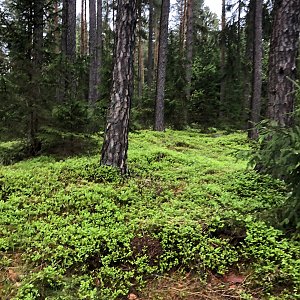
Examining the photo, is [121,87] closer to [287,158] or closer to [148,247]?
[148,247]

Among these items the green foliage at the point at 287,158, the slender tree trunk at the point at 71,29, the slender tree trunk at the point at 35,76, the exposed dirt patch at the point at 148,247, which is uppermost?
the slender tree trunk at the point at 71,29

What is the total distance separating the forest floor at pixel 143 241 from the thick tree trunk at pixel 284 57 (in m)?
1.31

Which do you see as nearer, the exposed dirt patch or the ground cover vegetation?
the ground cover vegetation

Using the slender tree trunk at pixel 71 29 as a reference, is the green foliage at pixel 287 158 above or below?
below

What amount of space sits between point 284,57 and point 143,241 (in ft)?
13.1

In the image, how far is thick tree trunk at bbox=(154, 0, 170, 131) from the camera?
12766mm

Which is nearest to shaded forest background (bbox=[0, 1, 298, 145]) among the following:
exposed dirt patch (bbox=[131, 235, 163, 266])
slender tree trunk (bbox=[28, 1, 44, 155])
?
slender tree trunk (bbox=[28, 1, 44, 155])

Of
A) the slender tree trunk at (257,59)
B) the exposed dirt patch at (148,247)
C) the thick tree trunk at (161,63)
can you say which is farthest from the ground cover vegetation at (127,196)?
the slender tree trunk at (257,59)

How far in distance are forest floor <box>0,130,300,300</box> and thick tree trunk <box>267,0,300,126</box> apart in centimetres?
131

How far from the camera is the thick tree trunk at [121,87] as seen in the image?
5.46m

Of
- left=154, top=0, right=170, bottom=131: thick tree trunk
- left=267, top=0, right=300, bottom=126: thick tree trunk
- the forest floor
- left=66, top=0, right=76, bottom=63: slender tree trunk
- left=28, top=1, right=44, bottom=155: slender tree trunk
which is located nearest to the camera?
the forest floor

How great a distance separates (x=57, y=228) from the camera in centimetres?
386

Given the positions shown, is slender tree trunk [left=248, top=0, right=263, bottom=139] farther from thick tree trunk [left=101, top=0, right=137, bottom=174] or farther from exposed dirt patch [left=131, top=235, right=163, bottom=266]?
exposed dirt patch [left=131, top=235, right=163, bottom=266]

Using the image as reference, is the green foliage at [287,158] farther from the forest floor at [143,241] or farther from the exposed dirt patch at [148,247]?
the exposed dirt patch at [148,247]
